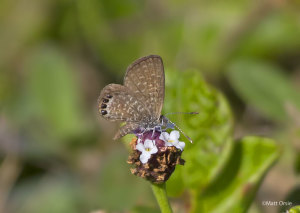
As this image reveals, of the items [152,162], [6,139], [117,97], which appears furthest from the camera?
[6,139]

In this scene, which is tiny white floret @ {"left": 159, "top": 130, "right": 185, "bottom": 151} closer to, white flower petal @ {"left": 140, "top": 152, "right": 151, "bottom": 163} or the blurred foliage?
white flower petal @ {"left": 140, "top": 152, "right": 151, "bottom": 163}

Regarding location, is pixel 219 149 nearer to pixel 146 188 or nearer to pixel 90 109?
pixel 146 188

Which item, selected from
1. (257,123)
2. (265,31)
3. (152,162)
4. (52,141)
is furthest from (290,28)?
(152,162)

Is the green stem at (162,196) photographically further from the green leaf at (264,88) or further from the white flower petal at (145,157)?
the green leaf at (264,88)

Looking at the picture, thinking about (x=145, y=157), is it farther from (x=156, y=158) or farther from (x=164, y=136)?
(x=164, y=136)

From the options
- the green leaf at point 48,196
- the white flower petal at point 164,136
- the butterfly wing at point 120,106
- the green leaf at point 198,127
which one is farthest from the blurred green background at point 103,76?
the white flower petal at point 164,136

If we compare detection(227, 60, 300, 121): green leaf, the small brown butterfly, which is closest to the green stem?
the small brown butterfly

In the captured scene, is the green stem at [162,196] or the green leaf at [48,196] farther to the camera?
the green leaf at [48,196]
